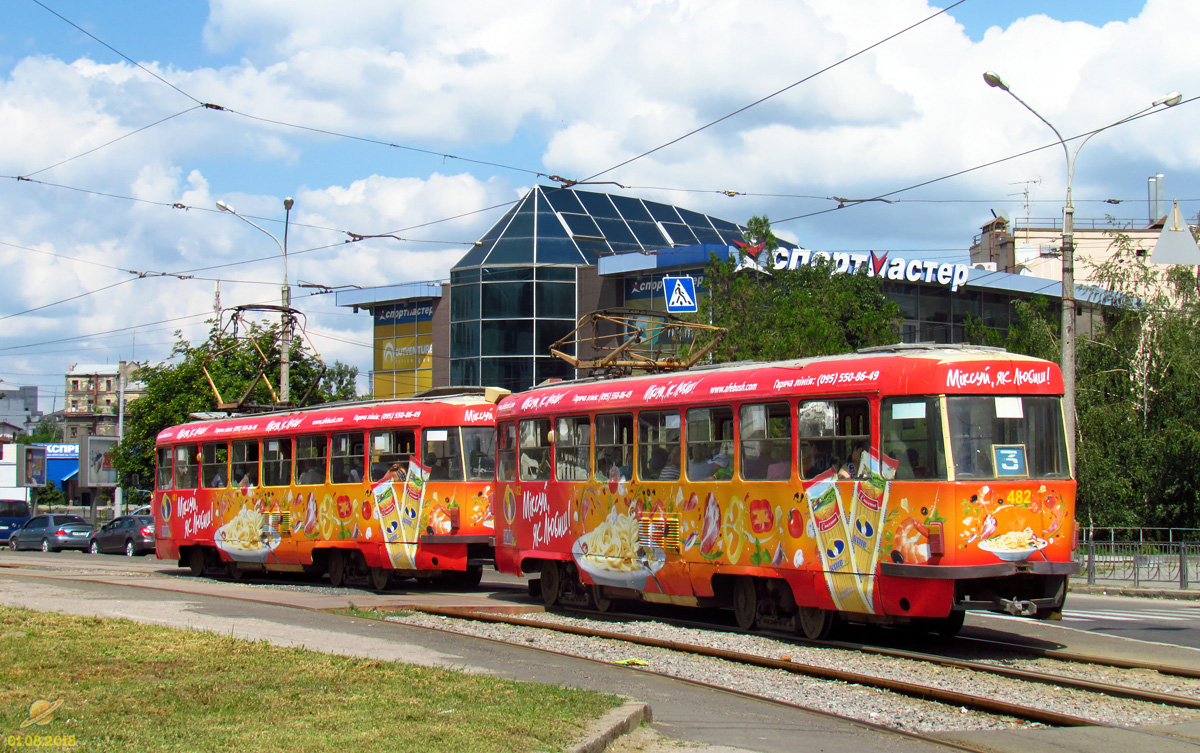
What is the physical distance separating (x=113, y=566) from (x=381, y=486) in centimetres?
1258

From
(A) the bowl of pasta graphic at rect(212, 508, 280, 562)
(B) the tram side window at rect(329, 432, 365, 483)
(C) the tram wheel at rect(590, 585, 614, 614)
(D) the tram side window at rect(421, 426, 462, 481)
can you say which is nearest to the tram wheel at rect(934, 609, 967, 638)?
(C) the tram wheel at rect(590, 585, 614, 614)

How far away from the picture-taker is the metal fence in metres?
23.2

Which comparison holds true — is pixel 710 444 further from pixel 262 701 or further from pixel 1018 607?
pixel 262 701

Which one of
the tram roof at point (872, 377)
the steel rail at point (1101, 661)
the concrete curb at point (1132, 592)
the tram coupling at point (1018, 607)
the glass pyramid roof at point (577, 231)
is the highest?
the glass pyramid roof at point (577, 231)

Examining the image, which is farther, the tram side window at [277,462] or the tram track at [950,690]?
the tram side window at [277,462]

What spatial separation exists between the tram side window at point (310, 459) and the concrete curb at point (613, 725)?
13.0 meters

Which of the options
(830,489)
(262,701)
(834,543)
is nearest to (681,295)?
(830,489)

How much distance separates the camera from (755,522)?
13609 millimetres

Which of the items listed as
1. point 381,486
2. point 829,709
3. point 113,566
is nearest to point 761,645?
point 829,709

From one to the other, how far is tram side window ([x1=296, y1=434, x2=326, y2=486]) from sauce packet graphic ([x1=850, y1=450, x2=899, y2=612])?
37.1 feet

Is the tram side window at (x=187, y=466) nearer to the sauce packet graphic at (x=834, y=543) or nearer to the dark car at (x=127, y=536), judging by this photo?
the dark car at (x=127, y=536)

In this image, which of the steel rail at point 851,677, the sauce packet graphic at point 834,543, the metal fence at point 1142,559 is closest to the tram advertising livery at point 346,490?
the steel rail at point 851,677

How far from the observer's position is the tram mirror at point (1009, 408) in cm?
1204

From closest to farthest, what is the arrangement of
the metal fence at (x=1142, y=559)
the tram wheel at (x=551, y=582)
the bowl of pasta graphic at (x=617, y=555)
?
1. the bowl of pasta graphic at (x=617, y=555)
2. the tram wheel at (x=551, y=582)
3. the metal fence at (x=1142, y=559)
